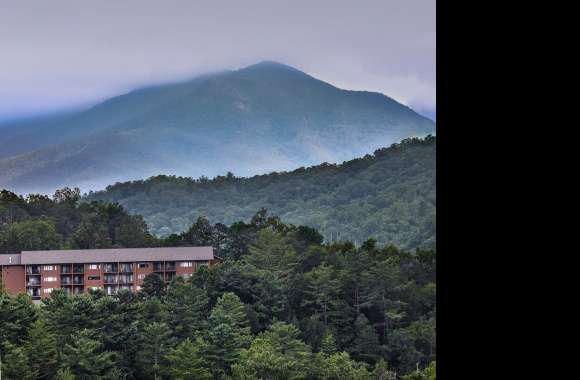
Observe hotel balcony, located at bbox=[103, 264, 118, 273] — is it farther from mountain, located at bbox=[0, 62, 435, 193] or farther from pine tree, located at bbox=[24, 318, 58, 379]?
mountain, located at bbox=[0, 62, 435, 193]

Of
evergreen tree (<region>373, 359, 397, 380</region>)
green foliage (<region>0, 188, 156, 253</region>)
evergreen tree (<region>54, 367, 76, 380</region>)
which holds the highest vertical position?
green foliage (<region>0, 188, 156, 253</region>)

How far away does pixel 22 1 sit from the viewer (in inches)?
749

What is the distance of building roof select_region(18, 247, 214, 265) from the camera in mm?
12500

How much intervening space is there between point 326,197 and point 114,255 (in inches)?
224

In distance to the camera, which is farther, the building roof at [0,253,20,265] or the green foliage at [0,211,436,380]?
the building roof at [0,253,20,265]

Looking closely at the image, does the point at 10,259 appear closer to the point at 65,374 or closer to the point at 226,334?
the point at 65,374

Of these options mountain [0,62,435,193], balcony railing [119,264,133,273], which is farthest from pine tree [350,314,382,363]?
mountain [0,62,435,193]

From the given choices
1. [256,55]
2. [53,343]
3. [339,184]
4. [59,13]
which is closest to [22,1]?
[59,13]

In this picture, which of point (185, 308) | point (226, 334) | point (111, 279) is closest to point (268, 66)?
point (111, 279)

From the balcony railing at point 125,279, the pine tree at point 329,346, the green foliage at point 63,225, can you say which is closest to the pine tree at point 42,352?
the balcony railing at point 125,279

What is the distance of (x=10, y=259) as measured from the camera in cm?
1273

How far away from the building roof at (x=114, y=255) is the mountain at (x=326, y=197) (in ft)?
9.21

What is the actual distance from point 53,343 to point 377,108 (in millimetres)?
13040

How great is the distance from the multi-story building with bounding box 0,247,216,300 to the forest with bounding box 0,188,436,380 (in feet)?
1.74
